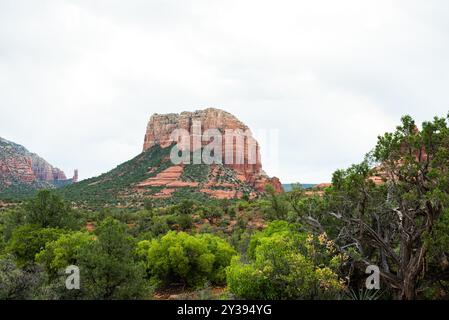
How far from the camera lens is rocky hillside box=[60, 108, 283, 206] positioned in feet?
319

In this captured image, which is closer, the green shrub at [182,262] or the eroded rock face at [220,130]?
the green shrub at [182,262]

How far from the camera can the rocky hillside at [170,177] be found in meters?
97.4

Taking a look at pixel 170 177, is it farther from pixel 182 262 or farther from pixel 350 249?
pixel 350 249

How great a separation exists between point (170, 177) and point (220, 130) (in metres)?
40.2

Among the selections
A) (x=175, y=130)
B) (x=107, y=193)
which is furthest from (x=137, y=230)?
(x=175, y=130)

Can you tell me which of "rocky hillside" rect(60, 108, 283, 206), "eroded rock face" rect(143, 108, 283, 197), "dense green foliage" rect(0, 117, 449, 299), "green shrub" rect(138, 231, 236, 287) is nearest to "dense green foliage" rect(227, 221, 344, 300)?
"dense green foliage" rect(0, 117, 449, 299)

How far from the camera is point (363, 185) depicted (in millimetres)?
17812

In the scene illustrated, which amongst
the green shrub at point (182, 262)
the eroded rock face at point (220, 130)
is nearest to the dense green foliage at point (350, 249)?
the green shrub at point (182, 262)

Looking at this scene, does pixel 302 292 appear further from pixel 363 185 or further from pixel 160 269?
pixel 160 269

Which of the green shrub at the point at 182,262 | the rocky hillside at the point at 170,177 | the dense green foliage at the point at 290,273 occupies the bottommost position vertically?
the green shrub at the point at 182,262

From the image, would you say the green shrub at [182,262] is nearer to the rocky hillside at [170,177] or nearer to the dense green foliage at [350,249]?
the dense green foliage at [350,249]

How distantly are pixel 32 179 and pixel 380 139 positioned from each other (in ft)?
595

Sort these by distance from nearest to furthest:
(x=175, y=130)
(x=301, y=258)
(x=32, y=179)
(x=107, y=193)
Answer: (x=301, y=258) < (x=107, y=193) < (x=175, y=130) < (x=32, y=179)
